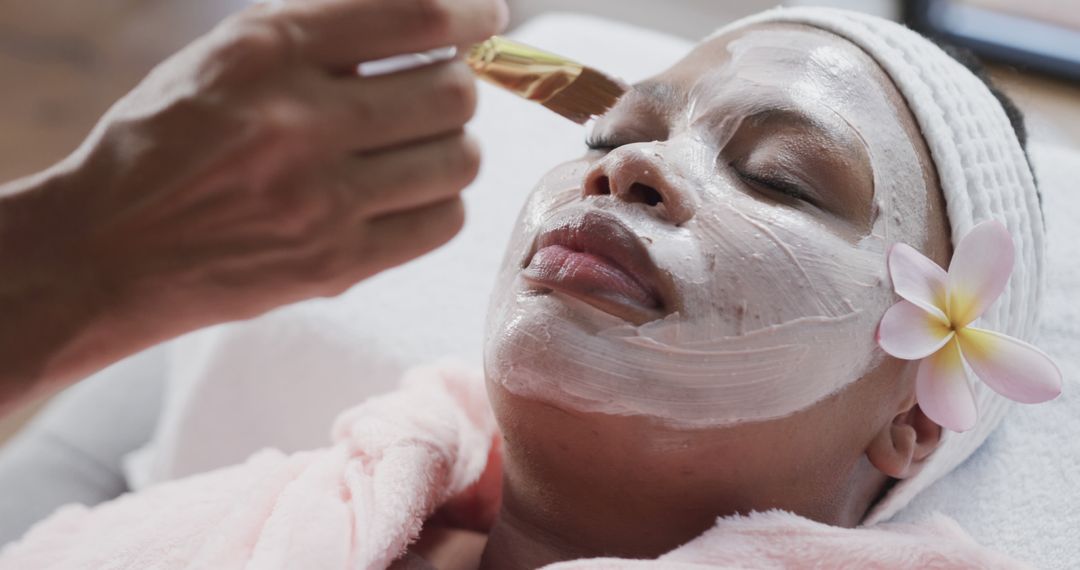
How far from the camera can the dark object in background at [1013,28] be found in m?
2.23

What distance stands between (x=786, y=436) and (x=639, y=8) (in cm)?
180

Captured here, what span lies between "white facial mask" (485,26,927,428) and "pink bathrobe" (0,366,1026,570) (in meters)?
0.13

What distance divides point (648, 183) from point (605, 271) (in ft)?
0.31

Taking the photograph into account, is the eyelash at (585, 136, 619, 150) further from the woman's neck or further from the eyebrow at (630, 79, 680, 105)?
the woman's neck

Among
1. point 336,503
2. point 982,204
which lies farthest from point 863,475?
point 336,503

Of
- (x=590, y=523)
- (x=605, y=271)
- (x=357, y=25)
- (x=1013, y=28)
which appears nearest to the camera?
(x=357, y=25)

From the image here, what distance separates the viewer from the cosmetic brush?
958mm

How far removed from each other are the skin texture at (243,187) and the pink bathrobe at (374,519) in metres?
0.31

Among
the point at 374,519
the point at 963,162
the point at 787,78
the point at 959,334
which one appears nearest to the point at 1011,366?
the point at 959,334

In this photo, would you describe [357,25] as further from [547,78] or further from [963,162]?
[963,162]

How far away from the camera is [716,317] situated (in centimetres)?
89

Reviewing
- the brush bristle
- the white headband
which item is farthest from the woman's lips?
the white headband

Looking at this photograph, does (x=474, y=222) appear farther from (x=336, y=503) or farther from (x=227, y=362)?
(x=336, y=503)

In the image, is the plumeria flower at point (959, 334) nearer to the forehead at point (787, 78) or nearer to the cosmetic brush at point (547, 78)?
the forehead at point (787, 78)
